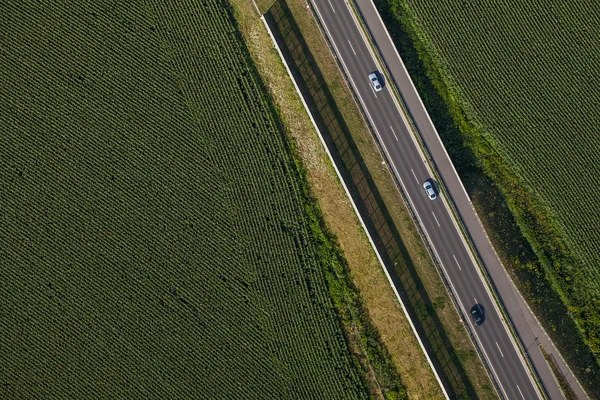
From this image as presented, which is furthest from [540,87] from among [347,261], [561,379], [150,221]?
[150,221]

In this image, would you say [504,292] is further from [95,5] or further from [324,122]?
[95,5]

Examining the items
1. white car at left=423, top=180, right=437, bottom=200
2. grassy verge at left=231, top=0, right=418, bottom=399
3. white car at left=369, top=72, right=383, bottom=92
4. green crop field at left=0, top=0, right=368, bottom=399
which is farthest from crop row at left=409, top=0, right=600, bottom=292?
green crop field at left=0, top=0, right=368, bottom=399

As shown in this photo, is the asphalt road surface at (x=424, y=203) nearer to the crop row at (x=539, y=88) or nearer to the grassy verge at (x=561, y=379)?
the grassy verge at (x=561, y=379)

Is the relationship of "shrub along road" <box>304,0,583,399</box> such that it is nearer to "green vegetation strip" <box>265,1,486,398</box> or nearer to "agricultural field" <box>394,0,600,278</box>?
"green vegetation strip" <box>265,1,486,398</box>

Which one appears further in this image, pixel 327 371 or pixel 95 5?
pixel 95 5

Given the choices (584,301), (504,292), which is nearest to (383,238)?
(504,292)

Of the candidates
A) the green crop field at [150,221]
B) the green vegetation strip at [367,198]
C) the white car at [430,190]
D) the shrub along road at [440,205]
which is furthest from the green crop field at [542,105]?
the green crop field at [150,221]
